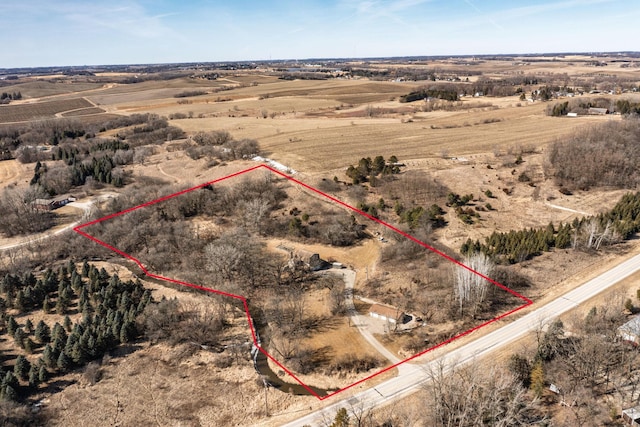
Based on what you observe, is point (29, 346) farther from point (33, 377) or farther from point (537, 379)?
point (537, 379)

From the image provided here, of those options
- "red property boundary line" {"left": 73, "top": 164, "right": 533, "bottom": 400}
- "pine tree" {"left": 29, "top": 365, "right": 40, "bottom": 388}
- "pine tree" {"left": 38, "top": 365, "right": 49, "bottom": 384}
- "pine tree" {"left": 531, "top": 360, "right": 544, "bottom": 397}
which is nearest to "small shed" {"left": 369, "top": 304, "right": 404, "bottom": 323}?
"red property boundary line" {"left": 73, "top": 164, "right": 533, "bottom": 400}

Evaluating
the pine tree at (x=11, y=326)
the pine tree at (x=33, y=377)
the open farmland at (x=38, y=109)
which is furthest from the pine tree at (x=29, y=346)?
the open farmland at (x=38, y=109)

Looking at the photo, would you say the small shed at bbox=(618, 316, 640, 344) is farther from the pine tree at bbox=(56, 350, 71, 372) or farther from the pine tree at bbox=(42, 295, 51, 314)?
the pine tree at bbox=(42, 295, 51, 314)

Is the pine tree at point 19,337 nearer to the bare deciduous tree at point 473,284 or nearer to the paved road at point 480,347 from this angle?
the paved road at point 480,347

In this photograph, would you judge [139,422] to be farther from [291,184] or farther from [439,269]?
[291,184]

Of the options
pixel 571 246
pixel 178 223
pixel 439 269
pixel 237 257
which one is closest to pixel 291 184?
pixel 178 223
